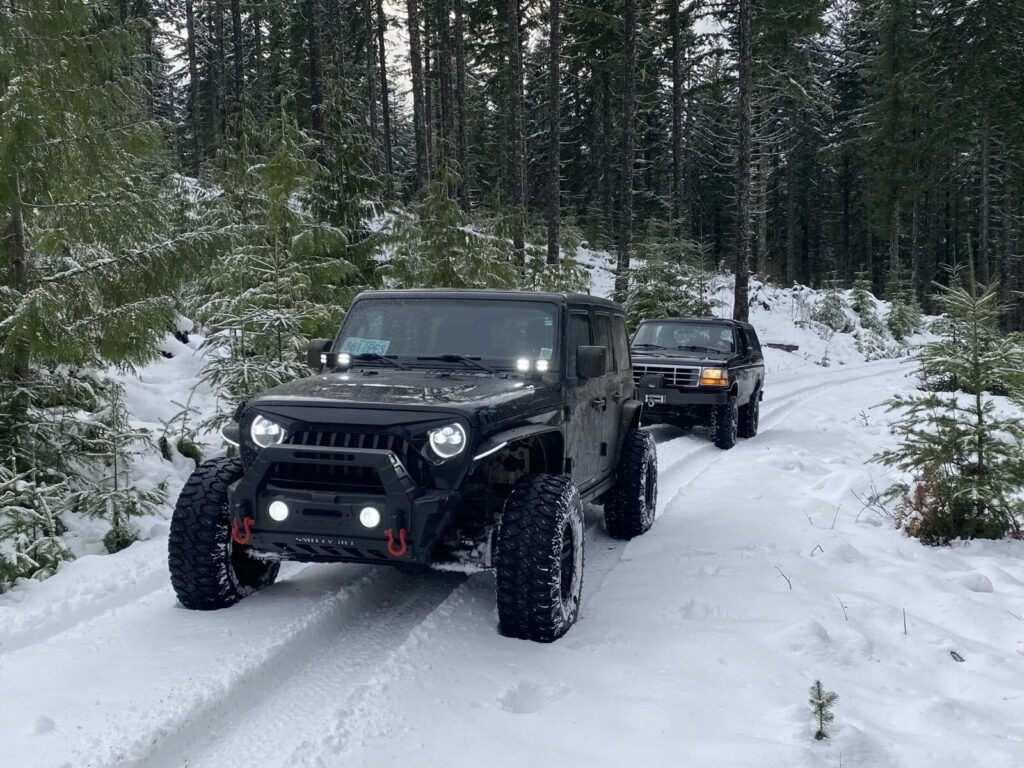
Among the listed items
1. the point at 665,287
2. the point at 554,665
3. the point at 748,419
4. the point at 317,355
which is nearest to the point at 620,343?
the point at 317,355

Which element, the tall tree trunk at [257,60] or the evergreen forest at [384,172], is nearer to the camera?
the evergreen forest at [384,172]

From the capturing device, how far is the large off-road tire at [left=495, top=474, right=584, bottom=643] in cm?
410

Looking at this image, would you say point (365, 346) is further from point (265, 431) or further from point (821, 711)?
point (821, 711)

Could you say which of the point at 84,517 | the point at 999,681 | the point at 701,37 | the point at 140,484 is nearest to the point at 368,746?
the point at 999,681

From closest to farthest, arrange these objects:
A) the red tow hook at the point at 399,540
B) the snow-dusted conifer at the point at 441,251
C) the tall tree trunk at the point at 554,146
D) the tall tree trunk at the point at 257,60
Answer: the red tow hook at the point at 399,540 → the snow-dusted conifer at the point at 441,251 → the tall tree trunk at the point at 554,146 → the tall tree trunk at the point at 257,60

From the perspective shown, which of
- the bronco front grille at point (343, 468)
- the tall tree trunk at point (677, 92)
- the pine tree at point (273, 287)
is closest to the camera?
the bronco front grille at point (343, 468)

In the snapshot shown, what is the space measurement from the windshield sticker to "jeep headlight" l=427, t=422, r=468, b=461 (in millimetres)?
1459

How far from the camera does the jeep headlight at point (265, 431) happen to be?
4.10m

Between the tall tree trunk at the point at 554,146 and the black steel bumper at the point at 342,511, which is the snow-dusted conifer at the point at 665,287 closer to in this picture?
the tall tree trunk at the point at 554,146

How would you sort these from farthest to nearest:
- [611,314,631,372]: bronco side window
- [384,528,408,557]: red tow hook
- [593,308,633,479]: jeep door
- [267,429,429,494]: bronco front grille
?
1. [611,314,631,372]: bronco side window
2. [593,308,633,479]: jeep door
3. [267,429,429,494]: bronco front grille
4. [384,528,408,557]: red tow hook

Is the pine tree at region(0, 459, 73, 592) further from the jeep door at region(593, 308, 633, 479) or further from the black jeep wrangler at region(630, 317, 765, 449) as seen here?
the black jeep wrangler at region(630, 317, 765, 449)

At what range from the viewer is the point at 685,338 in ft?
39.8

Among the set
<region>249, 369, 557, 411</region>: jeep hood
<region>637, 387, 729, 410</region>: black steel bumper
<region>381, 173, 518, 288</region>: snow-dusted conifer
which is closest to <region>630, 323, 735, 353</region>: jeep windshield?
<region>637, 387, 729, 410</region>: black steel bumper

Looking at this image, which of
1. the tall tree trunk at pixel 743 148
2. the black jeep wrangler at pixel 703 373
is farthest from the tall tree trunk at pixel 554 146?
the black jeep wrangler at pixel 703 373
